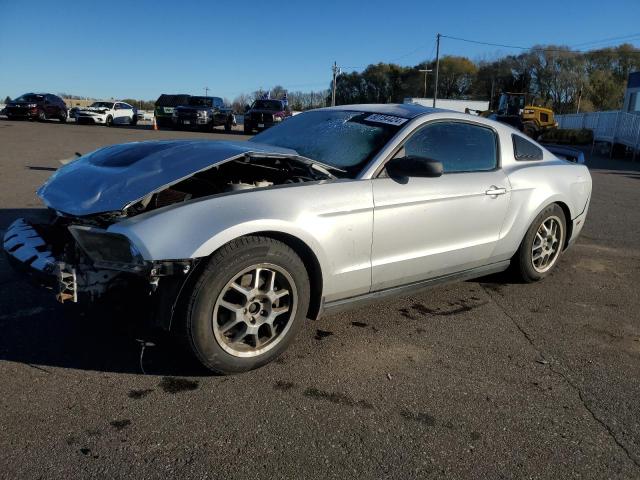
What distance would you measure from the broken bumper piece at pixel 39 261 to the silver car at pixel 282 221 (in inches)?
0.4

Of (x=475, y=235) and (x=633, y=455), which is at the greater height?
(x=475, y=235)

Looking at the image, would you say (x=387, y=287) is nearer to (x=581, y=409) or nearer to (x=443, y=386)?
(x=443, y=386)

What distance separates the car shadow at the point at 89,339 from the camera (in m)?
2.78

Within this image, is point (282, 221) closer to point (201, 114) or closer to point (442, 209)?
point (442, 209)

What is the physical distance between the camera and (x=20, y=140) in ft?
55.6

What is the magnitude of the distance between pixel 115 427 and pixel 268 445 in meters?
0.72

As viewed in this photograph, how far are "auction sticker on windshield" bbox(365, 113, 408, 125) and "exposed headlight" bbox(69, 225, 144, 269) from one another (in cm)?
201

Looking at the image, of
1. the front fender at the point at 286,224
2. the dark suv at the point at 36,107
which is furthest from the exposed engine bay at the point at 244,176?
the dark suv at the point at 36,107

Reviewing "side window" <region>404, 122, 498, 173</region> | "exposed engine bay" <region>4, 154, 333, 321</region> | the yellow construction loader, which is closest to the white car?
the yellow construction loader

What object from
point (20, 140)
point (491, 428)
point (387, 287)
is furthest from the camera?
point (20, 140)

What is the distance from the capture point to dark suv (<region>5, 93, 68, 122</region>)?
95.2ft

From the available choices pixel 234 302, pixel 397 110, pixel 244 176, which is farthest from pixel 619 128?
pixel 234 302

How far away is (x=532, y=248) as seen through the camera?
4.52m

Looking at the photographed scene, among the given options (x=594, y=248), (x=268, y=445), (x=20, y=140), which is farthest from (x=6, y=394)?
(x=20, y=140)
